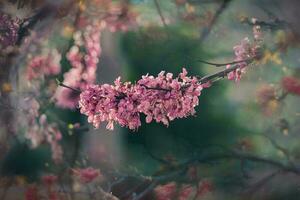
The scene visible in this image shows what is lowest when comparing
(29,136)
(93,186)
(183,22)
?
(93,186)

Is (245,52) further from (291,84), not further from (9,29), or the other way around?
(9,29)

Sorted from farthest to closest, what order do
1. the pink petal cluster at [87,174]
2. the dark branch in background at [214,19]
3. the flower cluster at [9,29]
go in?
the flower cluster at [9,29] < the pink petal cluster at [87,174] < the dark branch in background at [214,19]

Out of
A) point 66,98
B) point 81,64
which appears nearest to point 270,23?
point 81,64

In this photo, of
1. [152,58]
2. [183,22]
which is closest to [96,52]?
[152,58]

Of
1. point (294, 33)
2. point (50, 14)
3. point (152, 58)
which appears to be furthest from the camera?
point (50, 14)

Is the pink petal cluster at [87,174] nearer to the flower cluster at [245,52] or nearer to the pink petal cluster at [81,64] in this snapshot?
the pink petal cluster at [81,64]

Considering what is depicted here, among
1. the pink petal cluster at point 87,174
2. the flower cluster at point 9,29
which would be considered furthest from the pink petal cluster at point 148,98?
the flower cluster at point 9,29

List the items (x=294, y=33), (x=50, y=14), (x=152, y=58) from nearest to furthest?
(x=294, y=33) < (x=152, y=58) < (x=50, y=14)

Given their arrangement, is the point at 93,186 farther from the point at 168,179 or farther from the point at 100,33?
the point at 100,33
